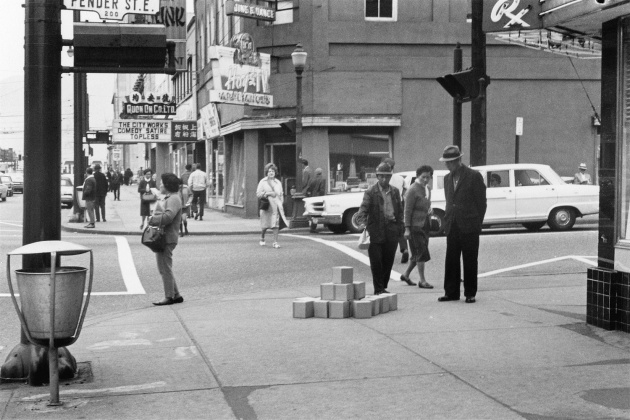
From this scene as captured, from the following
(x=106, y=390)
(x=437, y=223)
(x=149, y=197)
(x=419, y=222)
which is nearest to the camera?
(x=106, y=390)

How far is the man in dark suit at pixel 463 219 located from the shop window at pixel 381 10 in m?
18.0

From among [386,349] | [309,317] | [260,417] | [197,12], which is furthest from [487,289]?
[197,12]

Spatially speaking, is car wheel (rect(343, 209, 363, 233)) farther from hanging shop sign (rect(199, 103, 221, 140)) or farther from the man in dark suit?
hanging shop sign (rect(199, 103, 221, 140))

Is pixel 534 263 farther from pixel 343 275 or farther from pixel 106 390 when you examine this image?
pixel 106 390

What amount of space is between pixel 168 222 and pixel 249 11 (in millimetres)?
16903

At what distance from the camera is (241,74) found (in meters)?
27.6

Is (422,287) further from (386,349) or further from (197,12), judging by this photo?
(197,12)

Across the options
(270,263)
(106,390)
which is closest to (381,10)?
(270,263)

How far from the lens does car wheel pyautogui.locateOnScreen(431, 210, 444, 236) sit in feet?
71.2

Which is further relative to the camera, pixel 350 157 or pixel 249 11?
pixel 350 157

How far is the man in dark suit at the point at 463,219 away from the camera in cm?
1123

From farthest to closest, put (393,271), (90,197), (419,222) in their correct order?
(90,197) < (393,271) < (419,222)

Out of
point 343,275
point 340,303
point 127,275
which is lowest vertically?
point 127,275

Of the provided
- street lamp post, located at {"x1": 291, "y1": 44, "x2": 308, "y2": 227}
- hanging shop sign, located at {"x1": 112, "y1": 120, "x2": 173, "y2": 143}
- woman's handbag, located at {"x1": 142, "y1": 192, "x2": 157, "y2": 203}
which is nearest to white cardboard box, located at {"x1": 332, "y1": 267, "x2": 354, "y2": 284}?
street lamp post, located at {"x1": 291, "y1": 44, "x2": 308, "y2": 227}
